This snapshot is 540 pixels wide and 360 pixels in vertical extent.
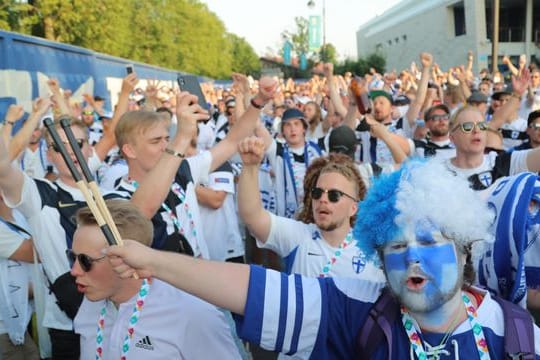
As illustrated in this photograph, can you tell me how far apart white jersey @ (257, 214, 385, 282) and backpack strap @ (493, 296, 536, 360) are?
1351mm

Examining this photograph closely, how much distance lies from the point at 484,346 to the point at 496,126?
444 centimetres

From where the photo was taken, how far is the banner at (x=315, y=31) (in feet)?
139

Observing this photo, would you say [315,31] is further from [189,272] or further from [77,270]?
[189,272]

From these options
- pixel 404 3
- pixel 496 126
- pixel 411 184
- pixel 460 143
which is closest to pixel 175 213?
pixel 411 184

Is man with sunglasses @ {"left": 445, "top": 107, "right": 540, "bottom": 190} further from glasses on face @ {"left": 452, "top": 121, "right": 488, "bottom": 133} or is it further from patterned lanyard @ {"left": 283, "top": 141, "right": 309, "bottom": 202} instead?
patterned lanyard @ {"left": 283, "top": 141, "right": 309, "bottom": 202}

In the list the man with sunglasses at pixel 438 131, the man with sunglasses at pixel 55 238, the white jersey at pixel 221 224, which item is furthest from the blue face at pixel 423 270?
the man with sunglasses at pixel 438 131

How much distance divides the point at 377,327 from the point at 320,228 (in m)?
1.57

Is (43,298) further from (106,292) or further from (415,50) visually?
(415,50)

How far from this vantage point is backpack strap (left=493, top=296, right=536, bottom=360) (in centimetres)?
173

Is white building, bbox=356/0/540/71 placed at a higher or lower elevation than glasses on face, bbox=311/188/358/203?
higher

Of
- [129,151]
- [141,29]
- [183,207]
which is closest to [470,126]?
[183,207]

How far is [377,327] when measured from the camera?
72.1 inches

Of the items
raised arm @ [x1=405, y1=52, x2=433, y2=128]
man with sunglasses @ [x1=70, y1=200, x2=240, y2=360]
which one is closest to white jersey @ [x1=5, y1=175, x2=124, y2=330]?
man with sunglasses @ [x1=70, y1=200, x2=240, y2=360]

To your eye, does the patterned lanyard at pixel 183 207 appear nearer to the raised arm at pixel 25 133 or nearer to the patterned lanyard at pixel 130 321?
the patterned lanyard at pixel 130 321
